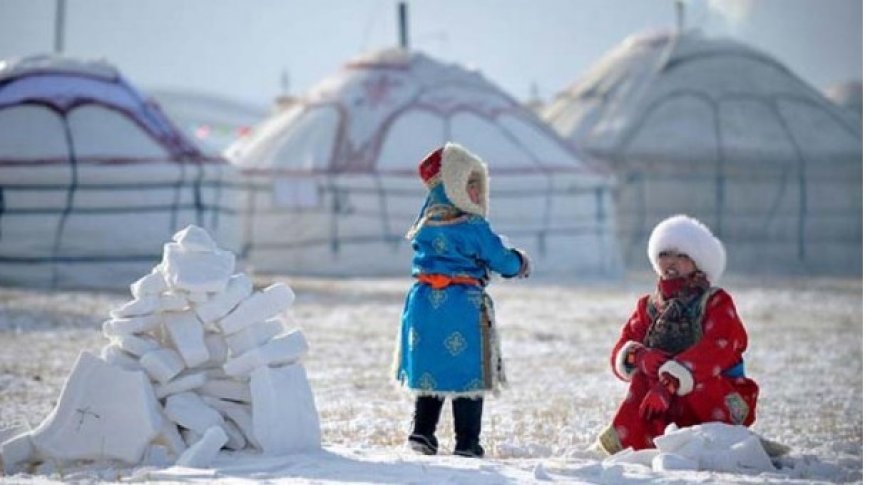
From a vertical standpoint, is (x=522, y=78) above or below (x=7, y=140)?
above

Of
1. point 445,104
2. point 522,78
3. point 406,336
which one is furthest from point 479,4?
point 406,336

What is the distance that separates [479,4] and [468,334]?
25.7 meters

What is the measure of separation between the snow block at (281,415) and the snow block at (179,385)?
17 cm

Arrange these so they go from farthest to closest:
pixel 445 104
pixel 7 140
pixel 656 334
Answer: pixel 445 104 < pixel 7 140 < pixel 656 334

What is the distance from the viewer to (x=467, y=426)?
5.18 m

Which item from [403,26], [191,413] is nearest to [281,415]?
[191,413]

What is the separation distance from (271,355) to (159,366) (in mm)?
317

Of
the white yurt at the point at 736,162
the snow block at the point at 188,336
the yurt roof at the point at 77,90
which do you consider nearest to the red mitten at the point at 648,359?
the snow block at the point at 188,336

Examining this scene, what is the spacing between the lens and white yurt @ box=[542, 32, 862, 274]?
19.7 metres

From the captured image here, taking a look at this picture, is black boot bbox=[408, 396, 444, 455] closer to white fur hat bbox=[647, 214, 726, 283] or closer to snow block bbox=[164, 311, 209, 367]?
snow block bbox=[164, 311, 209, 367]

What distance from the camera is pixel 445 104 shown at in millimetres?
17719

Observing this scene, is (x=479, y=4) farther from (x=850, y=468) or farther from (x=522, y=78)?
(x=850, y=468)

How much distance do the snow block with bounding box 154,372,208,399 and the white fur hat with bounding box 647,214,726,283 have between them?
1.32 m

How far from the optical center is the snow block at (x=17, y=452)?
15.8ft
